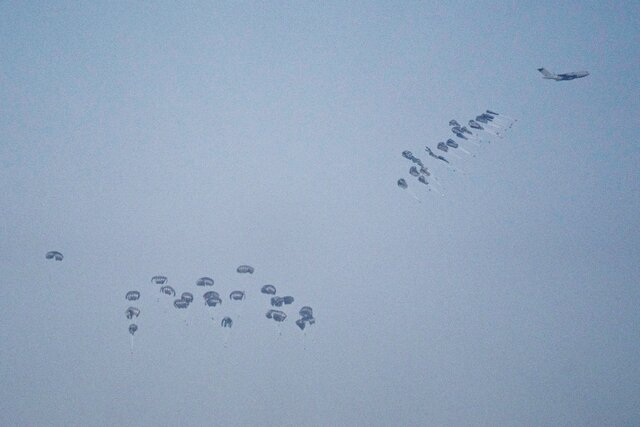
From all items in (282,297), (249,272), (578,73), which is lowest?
(282,297)

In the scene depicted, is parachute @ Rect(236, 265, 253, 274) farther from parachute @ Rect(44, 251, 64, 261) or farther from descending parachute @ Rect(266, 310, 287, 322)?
parachute @ Rect(44, 251, 64, 261)

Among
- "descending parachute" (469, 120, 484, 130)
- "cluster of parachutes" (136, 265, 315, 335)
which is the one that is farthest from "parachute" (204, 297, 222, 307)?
"descending parachute" (469, 120, 484, 130)

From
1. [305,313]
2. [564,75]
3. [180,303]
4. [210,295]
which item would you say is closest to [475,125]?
[564,75]

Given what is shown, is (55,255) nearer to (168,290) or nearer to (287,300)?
(168,290)

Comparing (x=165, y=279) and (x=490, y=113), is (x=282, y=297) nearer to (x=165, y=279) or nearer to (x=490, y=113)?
(x=165, y=279)

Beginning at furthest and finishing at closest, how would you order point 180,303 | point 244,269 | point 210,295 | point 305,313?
point 244,269 < point 305,313 < point 210,295 < point 180,303

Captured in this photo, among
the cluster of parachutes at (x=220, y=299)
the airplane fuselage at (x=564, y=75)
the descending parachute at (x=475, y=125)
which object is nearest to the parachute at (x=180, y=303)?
the cluster of parachutes at (x=220, y=299)

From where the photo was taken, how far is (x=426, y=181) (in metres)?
41.2

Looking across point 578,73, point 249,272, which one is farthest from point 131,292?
point 578,73

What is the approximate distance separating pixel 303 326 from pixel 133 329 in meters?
13.8

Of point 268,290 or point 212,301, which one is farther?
point 268,290

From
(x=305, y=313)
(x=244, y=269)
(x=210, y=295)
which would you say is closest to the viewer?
(x=210, y=295)

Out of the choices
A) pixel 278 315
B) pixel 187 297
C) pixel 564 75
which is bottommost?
pixel 278 315

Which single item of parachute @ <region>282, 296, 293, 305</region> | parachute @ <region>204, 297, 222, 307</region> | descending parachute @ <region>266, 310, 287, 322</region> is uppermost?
parachute @ <region>204, 297, 222, 307</region>
